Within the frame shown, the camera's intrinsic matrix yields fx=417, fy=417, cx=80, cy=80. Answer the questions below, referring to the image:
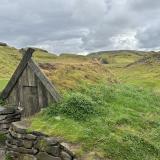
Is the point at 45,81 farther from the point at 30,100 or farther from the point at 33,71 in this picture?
the point at 30,100

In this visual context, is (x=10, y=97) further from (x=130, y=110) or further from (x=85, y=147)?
(x=85, y=147)

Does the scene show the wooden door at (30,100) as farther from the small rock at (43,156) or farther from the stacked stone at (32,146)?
the small rock at (43,156)

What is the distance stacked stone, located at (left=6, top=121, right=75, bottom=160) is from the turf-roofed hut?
7.49 ft

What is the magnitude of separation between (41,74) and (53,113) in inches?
97.6

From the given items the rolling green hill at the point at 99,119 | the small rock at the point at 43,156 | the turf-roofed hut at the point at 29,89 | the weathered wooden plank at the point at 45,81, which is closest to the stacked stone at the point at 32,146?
the small rock at the point at 43,156

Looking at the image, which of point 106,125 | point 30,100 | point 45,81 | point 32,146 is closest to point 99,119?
point 106,125

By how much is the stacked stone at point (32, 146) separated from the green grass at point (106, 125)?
14.7 inches

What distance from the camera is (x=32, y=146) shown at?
1437cm

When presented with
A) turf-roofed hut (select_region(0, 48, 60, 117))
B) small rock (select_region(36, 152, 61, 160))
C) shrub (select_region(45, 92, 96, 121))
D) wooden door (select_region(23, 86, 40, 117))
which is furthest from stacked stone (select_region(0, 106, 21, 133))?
small rock (select_region(36, 152, 61, 160))

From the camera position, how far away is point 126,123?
15523mm

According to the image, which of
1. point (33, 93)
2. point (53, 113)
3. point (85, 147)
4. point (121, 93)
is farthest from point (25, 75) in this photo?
point (85, 147)

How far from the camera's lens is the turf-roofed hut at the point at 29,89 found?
17.6 m

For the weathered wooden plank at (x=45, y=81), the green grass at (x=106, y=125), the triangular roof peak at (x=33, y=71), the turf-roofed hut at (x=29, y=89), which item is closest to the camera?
the green grass at (x=106, y=125)

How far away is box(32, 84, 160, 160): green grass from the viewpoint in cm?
1310
